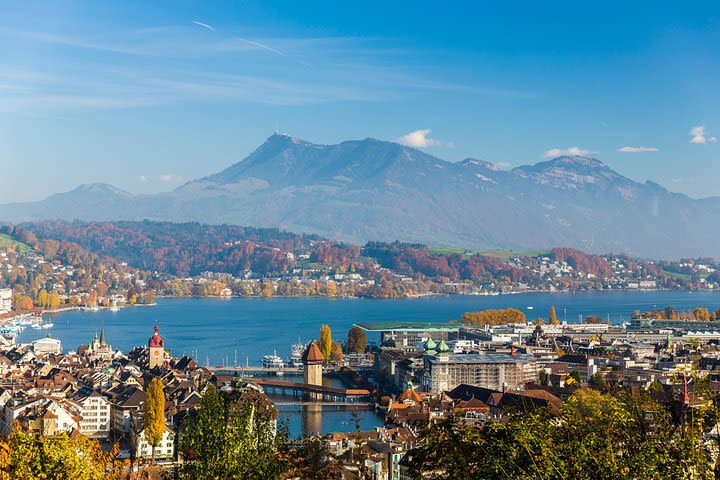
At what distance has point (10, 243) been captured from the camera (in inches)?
3383

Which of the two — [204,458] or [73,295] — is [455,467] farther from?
[73,295]

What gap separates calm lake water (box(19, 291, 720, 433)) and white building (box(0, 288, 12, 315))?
2614 mm

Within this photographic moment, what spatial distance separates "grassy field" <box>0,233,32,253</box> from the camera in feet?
277

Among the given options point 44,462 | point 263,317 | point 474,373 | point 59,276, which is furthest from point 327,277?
point 44,462

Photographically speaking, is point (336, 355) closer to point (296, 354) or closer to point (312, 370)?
point (296, 354)

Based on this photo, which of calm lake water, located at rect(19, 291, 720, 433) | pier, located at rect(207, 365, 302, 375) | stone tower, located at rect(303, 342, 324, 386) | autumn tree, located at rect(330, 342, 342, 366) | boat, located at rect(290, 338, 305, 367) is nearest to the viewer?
stone tower, located at rect(303, 342, 324, 386)

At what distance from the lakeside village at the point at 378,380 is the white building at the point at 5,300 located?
58.7ft

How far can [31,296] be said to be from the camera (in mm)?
67625

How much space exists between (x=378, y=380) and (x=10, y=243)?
6028 cm

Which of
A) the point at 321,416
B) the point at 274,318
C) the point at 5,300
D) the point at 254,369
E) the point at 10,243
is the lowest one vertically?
the point at 321,416

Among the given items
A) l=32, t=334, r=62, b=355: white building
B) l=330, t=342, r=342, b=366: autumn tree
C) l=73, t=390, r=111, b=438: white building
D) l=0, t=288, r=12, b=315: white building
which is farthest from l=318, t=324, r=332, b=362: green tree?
l=0, t=288, r=12, b=315: white building

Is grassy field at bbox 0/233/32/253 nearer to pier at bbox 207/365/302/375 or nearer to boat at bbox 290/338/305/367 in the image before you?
boat at bbox 290/338/305/367

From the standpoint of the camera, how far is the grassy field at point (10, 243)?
84575 mm

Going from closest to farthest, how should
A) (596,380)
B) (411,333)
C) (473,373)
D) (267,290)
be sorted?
(596,380) → (473,373) → (411,333) → (267,290)
